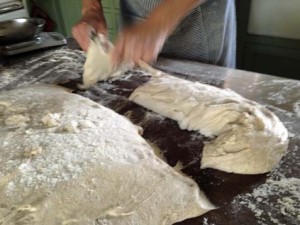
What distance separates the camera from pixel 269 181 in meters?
0.79

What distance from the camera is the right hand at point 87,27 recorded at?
1313 mm

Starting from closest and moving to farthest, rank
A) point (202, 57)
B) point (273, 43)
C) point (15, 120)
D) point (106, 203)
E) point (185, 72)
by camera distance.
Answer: point (106, 203) → point (15, 120) → point (185, 72) → point (202, 57) → point (273, 43)

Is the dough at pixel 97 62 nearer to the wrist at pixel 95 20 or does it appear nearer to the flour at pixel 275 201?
the wrist at pixel 95 20

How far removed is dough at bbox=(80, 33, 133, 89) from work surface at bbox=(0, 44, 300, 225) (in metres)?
0.04

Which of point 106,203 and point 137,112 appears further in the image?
point 137,112

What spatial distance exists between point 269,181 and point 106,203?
384 millimetres

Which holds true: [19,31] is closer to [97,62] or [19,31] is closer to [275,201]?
[97,62]

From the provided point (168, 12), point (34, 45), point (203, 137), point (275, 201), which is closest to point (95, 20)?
point (34, 45)

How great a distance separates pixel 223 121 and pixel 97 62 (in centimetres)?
55

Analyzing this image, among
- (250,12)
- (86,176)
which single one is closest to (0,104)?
(86,176)

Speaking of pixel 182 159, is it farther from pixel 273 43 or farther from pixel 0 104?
pixel 273 43

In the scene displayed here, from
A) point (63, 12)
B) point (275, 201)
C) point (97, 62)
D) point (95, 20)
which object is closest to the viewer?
point (275, 201)

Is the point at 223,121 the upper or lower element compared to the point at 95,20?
lower

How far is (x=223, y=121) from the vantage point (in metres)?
0.93
